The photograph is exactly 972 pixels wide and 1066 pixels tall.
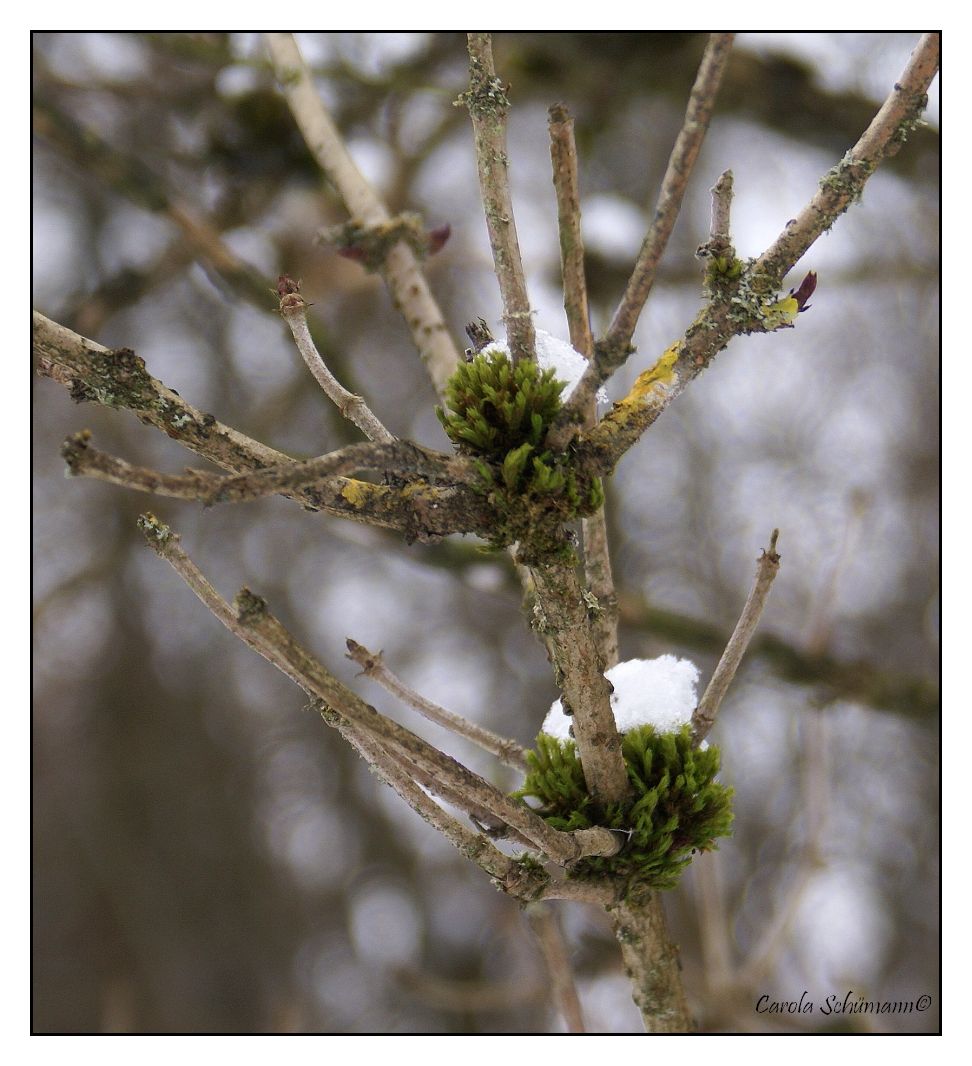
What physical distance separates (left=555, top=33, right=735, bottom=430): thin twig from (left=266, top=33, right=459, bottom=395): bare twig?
668mm

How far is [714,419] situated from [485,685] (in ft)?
6.00

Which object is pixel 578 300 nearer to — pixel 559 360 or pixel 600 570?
pixel 559 360

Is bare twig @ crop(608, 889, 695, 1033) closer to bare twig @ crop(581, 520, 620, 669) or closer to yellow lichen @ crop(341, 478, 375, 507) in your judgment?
bare twig @ crop(581, 520, 620, 669)

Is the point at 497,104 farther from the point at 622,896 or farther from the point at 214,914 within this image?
the point at 214,914

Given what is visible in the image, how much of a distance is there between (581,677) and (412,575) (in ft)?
12.6

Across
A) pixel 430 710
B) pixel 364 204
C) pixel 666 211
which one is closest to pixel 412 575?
pixel 364 204

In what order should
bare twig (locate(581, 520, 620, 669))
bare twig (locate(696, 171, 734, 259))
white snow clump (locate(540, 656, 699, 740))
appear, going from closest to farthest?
bare twig (locate(696, 171, 734, 259))
white snow clump (locate(540, 656, 699, 740))
bare twig (locate(581, 520, 620, 669))

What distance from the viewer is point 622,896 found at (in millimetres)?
924

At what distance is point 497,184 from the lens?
778 millimetres

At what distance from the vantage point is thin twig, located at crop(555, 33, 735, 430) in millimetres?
641

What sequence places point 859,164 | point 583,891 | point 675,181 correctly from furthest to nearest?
point 583,891 → point 859,164 → point 675,181

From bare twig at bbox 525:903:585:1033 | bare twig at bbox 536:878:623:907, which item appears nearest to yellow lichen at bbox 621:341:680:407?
bare twig at bbox 536:878:623:907

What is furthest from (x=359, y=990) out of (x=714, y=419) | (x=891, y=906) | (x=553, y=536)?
(x=553, y=536)

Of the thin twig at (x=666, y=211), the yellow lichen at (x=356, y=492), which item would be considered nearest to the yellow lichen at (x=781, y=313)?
the thin twig at (x=666, y=211)
